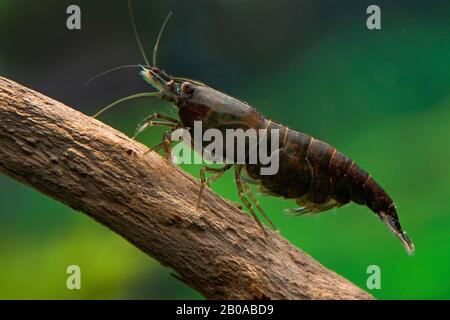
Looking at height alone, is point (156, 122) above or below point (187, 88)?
below

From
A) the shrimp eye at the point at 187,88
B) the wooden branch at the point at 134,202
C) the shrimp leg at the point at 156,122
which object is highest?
the shrimp eye at the point at 187,88

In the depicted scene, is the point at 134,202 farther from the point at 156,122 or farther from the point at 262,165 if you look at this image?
the point at 262,165

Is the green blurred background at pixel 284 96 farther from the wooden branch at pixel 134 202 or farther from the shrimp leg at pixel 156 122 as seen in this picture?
the wooden branch at pixel 134 202

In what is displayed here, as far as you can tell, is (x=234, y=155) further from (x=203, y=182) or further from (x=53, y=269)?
(x=53, y=269)

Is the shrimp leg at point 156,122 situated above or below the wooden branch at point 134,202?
above

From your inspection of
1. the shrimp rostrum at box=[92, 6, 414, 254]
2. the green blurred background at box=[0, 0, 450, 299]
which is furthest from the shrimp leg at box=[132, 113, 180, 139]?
the green blurred background at box=[0, 0, 450, 299]

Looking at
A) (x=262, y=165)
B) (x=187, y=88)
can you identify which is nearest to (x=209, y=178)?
(x=262, y=165)

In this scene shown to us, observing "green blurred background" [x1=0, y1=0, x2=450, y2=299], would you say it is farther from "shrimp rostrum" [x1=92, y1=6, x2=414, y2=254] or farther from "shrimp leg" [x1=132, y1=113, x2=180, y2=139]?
"shrimp leg" [x1=132, y1=113, x2=180, y2=139]

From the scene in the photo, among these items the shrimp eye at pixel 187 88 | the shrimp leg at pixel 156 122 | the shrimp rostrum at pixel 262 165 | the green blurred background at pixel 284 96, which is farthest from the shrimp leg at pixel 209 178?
the green blurred background at pixel 284 96
